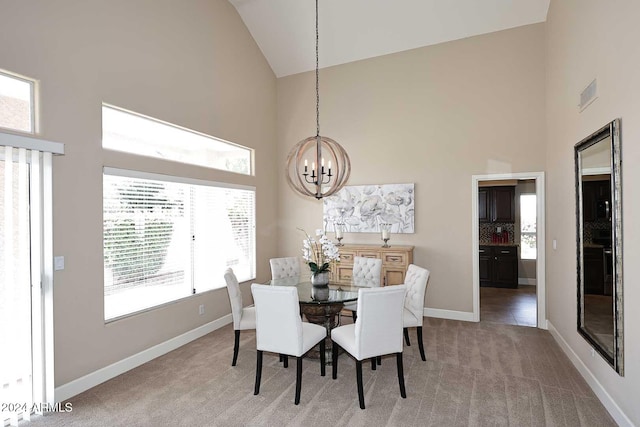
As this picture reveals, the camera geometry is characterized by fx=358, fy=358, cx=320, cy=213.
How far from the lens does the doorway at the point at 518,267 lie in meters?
4.95

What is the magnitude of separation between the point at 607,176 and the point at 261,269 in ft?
15.7

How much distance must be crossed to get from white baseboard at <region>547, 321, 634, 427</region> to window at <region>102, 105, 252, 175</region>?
4.80m

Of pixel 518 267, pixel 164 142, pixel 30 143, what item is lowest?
pixel 518 267

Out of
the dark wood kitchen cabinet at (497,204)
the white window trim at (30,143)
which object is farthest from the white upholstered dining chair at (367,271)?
the dark wood kitchen cabinet at (497,204)

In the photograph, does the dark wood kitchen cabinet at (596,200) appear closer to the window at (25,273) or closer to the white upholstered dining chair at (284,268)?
the white upholstered dining chair at (284,268)

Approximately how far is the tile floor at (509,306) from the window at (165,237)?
398cm

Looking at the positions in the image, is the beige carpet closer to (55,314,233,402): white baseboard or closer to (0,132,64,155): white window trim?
(55,314,233,402): white baseboard

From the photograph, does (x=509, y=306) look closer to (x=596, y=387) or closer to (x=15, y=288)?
(x=596, y=387)

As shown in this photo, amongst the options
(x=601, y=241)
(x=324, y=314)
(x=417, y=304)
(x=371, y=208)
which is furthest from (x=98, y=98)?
(x=601, y=241)

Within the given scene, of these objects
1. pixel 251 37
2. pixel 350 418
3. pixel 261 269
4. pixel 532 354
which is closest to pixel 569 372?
pixel 532 354

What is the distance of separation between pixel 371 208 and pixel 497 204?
11.5ft

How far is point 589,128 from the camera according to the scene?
329cm

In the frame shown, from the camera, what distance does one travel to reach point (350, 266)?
550 cm

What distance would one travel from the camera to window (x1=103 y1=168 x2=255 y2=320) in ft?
12.1
